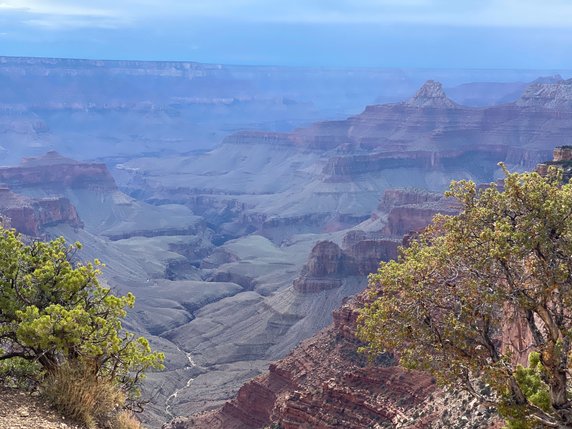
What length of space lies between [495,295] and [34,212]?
10910 cm

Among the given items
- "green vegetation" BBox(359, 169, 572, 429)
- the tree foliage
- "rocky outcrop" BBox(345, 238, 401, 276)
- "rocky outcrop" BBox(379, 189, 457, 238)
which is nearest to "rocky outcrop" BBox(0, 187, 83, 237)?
"rocky outcrop" BBox(345, 238, 401, 276)

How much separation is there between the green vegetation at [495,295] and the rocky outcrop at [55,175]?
14242cm

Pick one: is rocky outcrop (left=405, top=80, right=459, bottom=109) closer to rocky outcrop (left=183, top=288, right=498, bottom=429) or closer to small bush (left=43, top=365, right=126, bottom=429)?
rocky outcrop (left=183, top=288, right=498, bottom=429)

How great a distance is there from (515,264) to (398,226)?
96436mm

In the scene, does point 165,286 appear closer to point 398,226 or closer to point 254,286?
point 254,286

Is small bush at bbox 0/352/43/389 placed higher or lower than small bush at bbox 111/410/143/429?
higher

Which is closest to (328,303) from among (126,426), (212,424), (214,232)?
(212,424)

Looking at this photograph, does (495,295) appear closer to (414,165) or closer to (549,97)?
(414,165)

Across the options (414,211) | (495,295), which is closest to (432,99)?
(414,211)

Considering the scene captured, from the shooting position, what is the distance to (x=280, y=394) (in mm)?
40906

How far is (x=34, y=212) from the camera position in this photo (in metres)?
115

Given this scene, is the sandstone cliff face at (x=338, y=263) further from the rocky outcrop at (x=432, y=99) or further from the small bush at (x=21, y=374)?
the rocky outcrop at (x=432, y=99)

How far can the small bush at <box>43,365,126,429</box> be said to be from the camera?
51.5ft

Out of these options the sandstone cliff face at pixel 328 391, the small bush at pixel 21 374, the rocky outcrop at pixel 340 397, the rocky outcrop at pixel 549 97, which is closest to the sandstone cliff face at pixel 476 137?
the rocky outcrop at pixel 549 97
